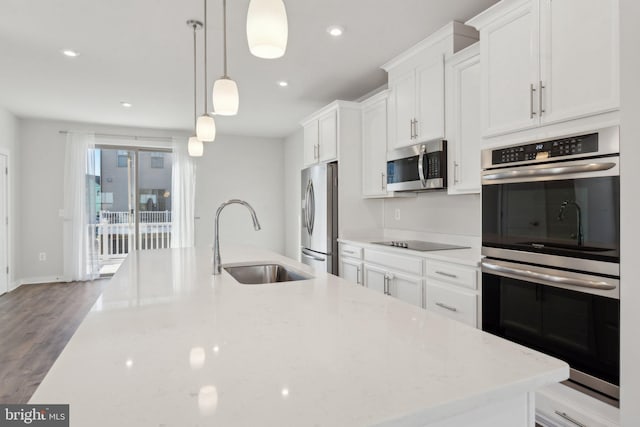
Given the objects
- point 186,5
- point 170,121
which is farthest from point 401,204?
point 170,121

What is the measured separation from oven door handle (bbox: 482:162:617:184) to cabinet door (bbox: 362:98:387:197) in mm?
1537

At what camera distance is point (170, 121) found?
224 inches

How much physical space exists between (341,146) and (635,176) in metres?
2.74

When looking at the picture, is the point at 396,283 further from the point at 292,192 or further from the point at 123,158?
the point at 123,158

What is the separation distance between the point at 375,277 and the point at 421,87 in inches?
65.0

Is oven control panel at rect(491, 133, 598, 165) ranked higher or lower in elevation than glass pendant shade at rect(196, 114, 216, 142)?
lower

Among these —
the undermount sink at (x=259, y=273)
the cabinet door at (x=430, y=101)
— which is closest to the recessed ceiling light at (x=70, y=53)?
the undermount sink at (x=259, y=273)

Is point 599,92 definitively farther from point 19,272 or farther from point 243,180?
point 19,272

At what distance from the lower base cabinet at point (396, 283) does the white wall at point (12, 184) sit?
5.12 meters

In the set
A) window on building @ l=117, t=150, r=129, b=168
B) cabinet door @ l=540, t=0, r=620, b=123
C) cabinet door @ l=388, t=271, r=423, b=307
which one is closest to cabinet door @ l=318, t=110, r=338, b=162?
cabinet door @ l=388, t=271, r=423, b=307

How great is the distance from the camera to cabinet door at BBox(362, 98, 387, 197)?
364 centimetres

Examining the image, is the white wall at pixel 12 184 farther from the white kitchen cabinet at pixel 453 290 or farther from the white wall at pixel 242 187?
the white kitchen cabinet at pixel 453 290

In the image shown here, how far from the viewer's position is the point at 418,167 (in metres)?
3.06

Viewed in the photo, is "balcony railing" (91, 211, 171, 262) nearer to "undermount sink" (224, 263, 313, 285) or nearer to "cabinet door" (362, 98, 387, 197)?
"cabinet door" (362, 98, 387, 197)
